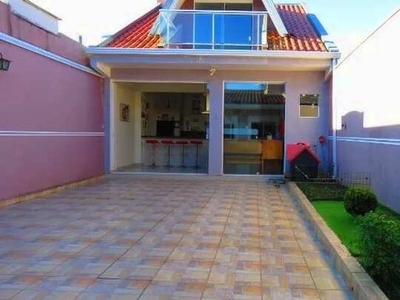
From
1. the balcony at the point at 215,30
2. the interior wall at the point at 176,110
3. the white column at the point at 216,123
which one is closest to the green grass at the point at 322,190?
the white column at the point at 216,123

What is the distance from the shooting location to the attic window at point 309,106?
13430 millimetres

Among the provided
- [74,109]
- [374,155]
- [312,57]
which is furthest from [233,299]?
[312,57]

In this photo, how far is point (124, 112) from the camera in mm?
15273

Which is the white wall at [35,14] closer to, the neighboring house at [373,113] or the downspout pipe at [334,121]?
the neighboring house at [373,113]

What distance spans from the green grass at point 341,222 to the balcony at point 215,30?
5716 millimetres

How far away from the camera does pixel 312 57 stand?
12242mm

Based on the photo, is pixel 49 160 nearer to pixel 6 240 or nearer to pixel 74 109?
pixel 74 109

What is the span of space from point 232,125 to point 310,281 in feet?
30.6

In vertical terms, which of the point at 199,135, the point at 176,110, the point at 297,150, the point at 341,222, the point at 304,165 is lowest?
the point at 341,222

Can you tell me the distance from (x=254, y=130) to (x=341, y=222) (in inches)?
280

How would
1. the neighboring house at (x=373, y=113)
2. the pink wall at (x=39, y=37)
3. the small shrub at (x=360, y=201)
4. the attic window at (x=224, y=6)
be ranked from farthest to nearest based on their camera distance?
1. the attic window at (x=224, y=6)
2. the pink wall at (x=39, y=37)
3. the neighboring house at (x=373, y=113)
4. the small shrub at (x=360, y=201)

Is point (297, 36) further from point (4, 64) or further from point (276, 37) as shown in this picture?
point (4, 64)

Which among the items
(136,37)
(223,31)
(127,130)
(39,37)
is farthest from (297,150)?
(39,37)

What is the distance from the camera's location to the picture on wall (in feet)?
48.6
